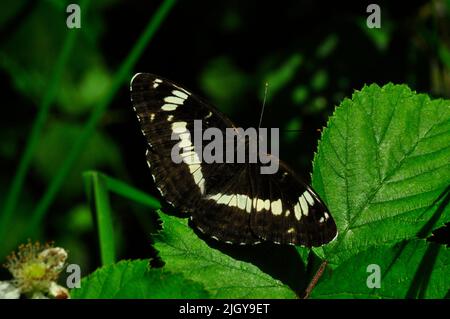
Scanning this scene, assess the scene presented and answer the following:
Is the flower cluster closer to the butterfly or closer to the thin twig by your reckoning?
the butterfly

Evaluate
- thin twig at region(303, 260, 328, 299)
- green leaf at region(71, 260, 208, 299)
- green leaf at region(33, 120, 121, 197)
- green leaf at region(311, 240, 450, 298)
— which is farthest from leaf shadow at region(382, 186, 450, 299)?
Result: green leaf at region(33, 120, 121, 197)

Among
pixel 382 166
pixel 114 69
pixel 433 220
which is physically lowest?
pixel 433 220

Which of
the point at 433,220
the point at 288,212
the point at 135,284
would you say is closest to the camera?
the point at 135,284

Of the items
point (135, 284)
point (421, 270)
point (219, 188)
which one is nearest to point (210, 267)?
point (135, 284)

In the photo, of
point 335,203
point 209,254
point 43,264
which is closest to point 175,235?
point 209,254

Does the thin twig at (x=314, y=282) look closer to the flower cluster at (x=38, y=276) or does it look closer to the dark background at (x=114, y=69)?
the flower cluster at (x=38, y=276)

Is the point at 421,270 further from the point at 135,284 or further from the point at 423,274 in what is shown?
the point at 135,284

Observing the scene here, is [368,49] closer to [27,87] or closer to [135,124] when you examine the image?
[135,124]

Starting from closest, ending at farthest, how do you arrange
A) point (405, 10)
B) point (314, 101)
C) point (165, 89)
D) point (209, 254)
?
point (209, 254), point (165, 89), point (314, 101), point (405, 10)
